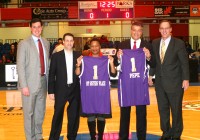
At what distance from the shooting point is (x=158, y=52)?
6.35 metres

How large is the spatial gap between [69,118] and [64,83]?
568 mm

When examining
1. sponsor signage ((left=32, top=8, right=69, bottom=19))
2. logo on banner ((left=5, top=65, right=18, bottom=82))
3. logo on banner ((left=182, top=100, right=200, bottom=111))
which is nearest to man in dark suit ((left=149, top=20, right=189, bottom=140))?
logo on banner ((left=182, top=100, right=200, bottom=111))

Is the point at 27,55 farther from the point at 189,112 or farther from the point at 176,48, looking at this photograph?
the point at 189,112

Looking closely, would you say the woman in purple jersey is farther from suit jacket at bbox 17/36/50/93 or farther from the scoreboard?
the scoreboard

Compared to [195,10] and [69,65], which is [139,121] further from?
[195,10]

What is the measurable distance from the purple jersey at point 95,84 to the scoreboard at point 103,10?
10.3 metres

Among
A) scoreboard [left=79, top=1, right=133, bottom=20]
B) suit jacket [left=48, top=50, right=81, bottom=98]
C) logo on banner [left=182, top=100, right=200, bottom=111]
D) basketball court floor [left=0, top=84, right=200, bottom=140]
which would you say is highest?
scoreboard [left=79, top=1, right=133, bottom=20]

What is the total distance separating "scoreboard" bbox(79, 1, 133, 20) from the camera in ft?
52.8

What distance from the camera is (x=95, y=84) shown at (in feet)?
19.7

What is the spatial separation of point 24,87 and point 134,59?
5.40ft

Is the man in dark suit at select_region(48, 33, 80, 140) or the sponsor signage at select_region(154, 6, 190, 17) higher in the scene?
the sponsor signage at select_region(154, 6, 190, 17)

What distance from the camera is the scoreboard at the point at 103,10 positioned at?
16094mm

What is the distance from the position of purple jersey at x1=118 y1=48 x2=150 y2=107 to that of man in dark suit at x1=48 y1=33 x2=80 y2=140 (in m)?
0.69

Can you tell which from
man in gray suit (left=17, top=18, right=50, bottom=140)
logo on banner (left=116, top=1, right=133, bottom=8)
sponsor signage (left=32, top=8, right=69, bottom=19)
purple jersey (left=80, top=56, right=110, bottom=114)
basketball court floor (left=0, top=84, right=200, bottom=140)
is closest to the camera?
man in gray suit (left=17, top=18, right=50, bottom=140)
